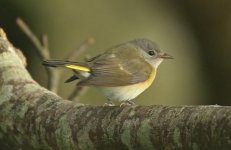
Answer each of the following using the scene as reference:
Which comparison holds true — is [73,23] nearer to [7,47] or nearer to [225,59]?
[225,59]

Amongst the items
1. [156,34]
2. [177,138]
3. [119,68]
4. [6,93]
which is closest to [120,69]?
[119,68]

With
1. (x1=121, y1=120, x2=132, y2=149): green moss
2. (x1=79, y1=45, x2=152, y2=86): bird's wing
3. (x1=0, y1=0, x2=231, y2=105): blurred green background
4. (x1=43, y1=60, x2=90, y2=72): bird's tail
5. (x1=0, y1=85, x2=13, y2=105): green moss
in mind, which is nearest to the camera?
(x1=121, y1=120, x2=132, y2=149): green moss

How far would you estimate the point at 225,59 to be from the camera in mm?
9086

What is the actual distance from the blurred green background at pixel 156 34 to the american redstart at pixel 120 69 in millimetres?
2390

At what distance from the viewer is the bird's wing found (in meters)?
4.66

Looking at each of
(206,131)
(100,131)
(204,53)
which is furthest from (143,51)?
(204,53)

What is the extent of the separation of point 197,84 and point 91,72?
4643mm

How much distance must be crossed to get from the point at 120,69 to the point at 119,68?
0.01 metres

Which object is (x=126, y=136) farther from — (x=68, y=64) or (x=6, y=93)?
(x=68, y=64)

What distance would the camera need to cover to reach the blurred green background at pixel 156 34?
26.7 feet

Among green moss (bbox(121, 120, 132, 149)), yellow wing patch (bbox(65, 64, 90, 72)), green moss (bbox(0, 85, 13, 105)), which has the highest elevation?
yellow wing patch (bbox(65, 64, 90, 72))

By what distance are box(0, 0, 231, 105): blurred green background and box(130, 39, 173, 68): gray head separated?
2274 mm

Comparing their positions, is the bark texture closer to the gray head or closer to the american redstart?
the american redstart

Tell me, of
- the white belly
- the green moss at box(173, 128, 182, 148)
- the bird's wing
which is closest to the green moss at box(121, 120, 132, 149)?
the green moss at box(173, 128, 182, 148)
